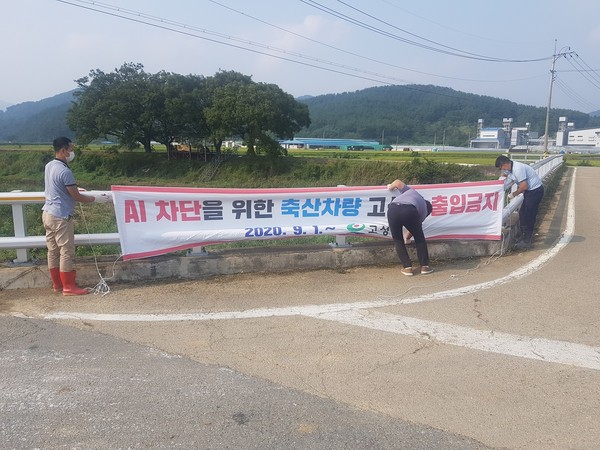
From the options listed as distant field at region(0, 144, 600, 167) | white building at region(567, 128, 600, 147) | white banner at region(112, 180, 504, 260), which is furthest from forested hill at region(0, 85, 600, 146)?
white banner at region(112, 180, 504, 260)

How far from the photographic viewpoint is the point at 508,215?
803cm

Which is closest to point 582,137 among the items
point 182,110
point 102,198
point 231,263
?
point 182,110

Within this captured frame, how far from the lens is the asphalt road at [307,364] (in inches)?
120

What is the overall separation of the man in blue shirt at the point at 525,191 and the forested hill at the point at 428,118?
11658cm

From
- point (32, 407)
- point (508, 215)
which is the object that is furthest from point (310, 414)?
point (508, 215)

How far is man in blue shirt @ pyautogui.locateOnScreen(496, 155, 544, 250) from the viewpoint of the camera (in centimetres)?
828

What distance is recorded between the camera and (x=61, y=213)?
5.59m

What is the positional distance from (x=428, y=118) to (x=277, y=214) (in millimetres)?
142834

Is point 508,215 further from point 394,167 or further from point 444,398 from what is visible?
point 394,167

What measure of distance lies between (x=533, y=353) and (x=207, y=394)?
2.72 metres

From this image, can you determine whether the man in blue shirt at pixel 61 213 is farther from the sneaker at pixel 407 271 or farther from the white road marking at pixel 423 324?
the sneaker at pixel 407 271

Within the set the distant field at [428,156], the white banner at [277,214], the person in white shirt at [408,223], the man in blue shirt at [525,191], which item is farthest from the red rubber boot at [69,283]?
the distant field at [428,156]

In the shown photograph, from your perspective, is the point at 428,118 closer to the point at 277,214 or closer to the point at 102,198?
the point at 277,214

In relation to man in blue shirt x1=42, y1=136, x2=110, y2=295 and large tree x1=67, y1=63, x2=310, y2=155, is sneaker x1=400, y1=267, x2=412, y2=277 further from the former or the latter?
large tree x1=67, y1=63, x2=310, y2=155
